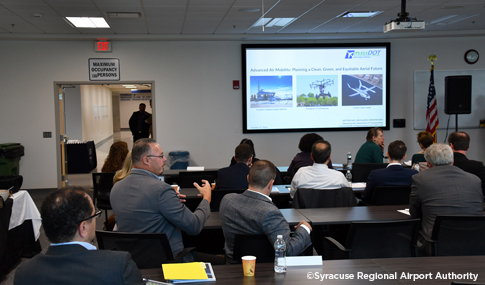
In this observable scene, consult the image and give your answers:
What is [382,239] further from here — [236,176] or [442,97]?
[442,97]

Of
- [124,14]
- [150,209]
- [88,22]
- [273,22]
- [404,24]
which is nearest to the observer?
[150,209]

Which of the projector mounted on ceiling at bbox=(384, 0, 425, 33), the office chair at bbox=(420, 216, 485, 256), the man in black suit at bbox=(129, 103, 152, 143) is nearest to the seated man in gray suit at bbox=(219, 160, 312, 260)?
the office chair at bbox=(420, 216, 485, 256)

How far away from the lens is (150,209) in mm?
2727

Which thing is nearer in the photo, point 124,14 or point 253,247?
point 253,247

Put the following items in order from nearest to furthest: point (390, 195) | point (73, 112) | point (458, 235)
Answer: point (458, 235) < point (390, 195) < point (73, 112)

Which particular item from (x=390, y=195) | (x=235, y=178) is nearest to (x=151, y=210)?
(x=235, y=178)

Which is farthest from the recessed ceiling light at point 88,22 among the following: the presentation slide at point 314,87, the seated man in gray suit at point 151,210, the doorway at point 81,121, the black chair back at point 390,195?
the black chair back at point 390,195

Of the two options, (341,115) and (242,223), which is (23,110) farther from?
(242,223)

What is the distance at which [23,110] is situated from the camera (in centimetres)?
855

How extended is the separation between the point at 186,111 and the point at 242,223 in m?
6.50

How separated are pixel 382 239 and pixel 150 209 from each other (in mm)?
1516

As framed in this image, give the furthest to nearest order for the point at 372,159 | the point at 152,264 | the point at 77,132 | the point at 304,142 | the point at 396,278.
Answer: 1. the point at 77,132
2. the point at 372,159
3. the point at 304,142
4. the point at 152,264
5. the point at 396,278

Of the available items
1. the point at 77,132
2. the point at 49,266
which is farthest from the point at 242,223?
the point at 77,132

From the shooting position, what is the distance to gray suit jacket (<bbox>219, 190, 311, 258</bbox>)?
248 cm
